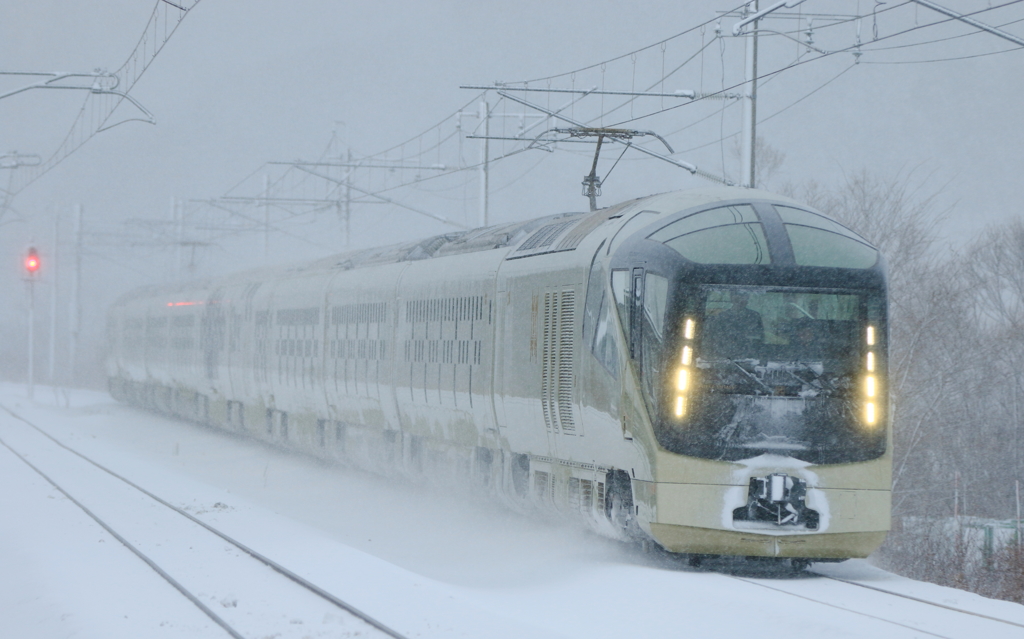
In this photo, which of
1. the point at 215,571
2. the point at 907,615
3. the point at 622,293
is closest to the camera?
the point at 907,615

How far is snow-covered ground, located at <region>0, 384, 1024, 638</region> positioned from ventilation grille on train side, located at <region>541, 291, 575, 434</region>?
136cm

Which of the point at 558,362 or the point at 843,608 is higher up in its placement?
the point at 558,362

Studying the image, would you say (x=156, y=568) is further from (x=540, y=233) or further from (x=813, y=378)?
(x=813, y=378)

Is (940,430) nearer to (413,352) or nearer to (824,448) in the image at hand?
(413,352)

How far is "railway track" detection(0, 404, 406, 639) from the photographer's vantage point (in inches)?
383

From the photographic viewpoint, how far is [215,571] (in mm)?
12203

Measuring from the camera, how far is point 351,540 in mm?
15195

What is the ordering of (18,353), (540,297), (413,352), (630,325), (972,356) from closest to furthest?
1. (630,325)
2. (540,297)
3. (413,352)
4. (972,356)
5. (18,353)

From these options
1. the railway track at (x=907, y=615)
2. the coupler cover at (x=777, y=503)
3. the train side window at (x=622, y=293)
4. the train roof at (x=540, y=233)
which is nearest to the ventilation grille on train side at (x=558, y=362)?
the train roof at (x=540, y=233)

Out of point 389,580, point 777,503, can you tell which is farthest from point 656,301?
point 389,580

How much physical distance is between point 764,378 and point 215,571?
5.68m

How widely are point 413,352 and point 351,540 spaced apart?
11.5ft

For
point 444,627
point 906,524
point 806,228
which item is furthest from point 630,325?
point 906,524

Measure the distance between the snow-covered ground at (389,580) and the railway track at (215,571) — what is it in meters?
0.04
